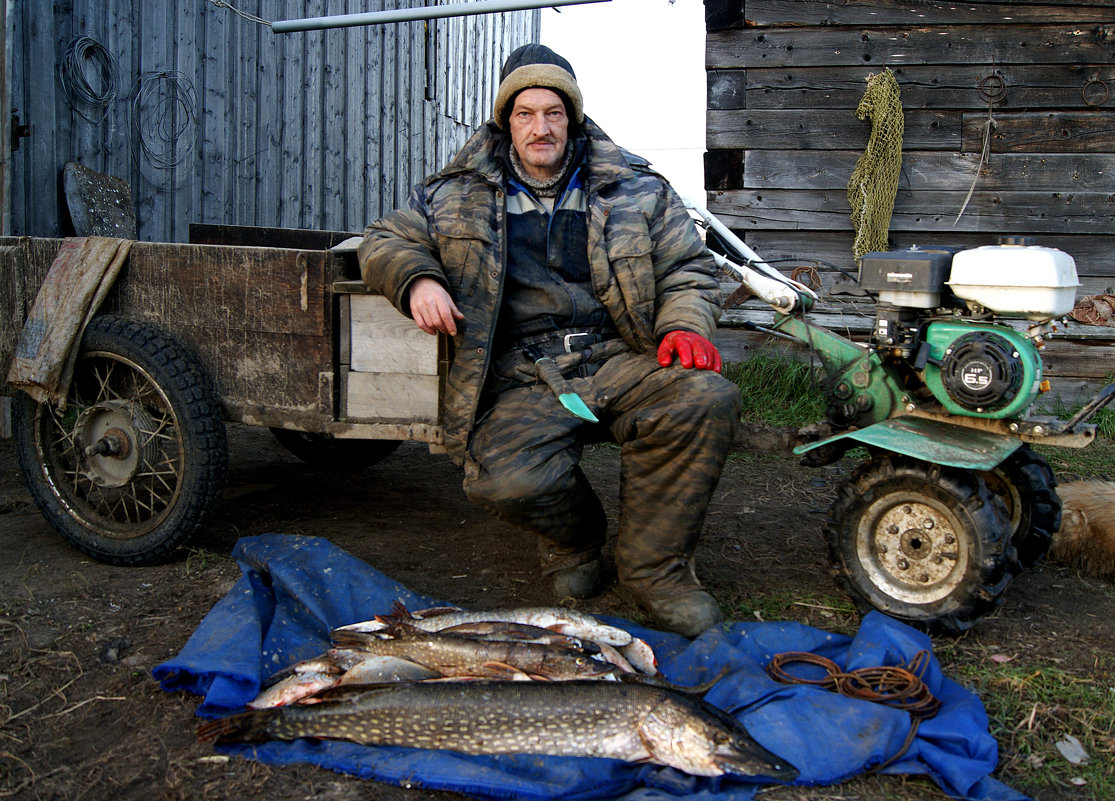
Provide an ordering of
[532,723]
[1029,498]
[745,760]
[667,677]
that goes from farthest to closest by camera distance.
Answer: [1029,498]
[667,677]
[532,723]
[745,760]

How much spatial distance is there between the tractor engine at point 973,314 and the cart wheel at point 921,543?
303 mm

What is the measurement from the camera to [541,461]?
10.9ft

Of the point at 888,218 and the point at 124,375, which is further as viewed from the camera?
the point at 888,218

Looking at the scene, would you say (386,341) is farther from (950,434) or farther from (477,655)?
(950,434)

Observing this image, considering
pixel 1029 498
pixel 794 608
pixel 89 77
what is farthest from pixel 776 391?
pixel 89 77

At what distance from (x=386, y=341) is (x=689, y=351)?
1.17 meters

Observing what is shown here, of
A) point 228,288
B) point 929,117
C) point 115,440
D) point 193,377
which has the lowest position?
point 115,440

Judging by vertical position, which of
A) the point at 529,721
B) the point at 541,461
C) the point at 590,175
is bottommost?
the point at 529,721

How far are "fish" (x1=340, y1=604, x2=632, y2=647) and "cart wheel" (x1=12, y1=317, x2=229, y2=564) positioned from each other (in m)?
1.14

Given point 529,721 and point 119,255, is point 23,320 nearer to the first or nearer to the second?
point 119,255

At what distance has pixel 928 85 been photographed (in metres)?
6.37

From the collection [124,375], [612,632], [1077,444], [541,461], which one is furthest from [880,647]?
[124,375]

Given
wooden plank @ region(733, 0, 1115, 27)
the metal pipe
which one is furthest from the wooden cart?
wooden plank @ region(733, 0, 1115, 27)

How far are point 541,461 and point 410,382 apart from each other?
0.68m
